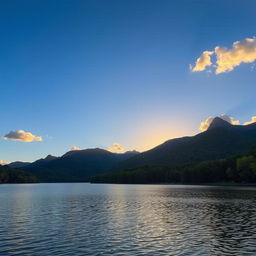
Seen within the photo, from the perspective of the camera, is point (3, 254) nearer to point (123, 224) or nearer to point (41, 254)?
point (41, 254)

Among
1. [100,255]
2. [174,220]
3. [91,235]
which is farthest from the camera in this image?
[174,220]

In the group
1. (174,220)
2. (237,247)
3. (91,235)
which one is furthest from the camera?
(174,220)

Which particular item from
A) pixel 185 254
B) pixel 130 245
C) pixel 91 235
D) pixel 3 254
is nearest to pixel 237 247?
pixel 185 254

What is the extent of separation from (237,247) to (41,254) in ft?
76.3

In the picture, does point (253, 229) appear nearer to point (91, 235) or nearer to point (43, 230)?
point (91, 235)

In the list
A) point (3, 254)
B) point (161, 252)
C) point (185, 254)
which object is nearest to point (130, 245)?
point (161, 252)

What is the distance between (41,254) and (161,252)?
13.4 m

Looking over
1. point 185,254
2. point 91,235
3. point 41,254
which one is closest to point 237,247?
point 185,254

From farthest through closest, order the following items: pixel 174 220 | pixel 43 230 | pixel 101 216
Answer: pixel 101 216, pixel 174 220, pixel 43 230

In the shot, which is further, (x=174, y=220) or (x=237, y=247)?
(x=174, y=220)

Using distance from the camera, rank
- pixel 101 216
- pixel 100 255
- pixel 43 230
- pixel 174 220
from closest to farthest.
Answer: pixel 100 255, pixel 43 230, pixel 174 220, pixel 101 216

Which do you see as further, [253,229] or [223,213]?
[223,213]

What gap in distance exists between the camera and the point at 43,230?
163 ft

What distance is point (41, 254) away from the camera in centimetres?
3491
